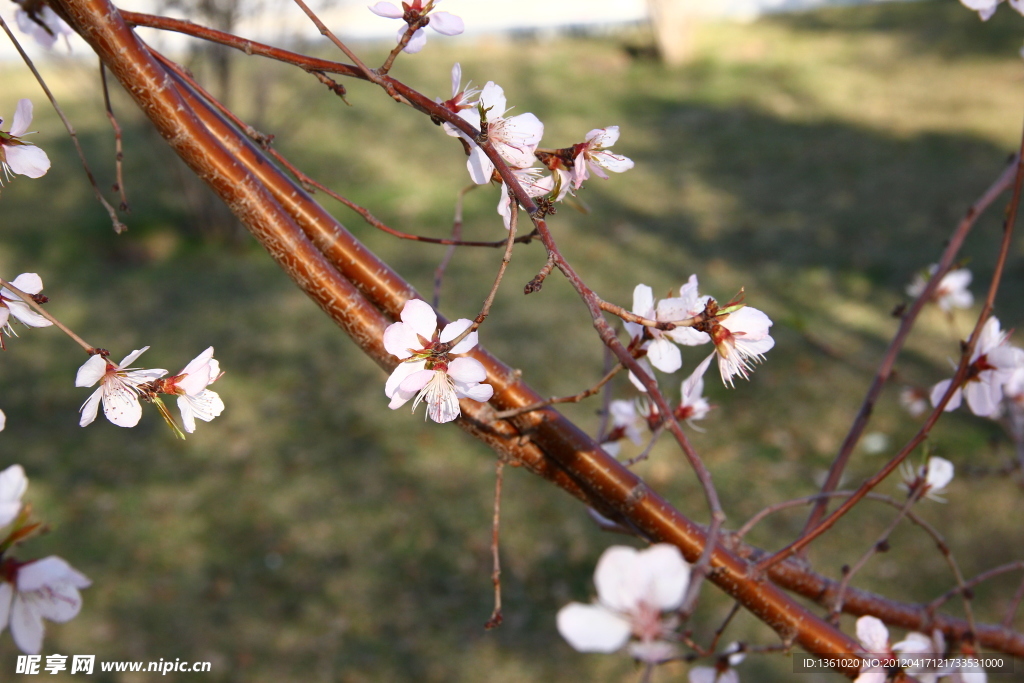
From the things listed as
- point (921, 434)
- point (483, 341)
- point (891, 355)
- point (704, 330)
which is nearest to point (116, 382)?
point (704, 330)

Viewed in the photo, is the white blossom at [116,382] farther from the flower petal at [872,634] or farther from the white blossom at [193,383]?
the flower petal at [872,634]

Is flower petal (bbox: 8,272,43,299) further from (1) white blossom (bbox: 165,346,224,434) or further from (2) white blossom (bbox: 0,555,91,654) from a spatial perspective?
(2) white blossom (bbox: 0,555,91,654)

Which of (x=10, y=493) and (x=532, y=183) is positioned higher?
(x=532, y=183)

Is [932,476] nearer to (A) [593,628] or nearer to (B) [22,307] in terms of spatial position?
(A) [593,628]

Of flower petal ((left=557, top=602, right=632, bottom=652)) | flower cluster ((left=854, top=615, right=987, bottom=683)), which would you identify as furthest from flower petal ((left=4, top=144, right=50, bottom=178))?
flower cluster ((left=854, top=615, right=987, bottom=683))

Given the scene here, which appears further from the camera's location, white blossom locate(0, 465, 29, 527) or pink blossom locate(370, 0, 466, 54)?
pink blossom locate(370, 0, 466, 54)

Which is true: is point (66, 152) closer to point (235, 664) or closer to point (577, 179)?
point (235, 664)
